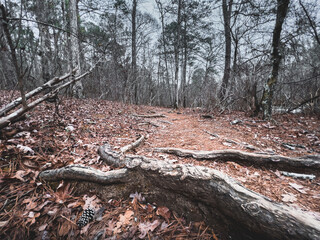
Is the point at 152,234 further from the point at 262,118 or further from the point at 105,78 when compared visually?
the point at 105,78

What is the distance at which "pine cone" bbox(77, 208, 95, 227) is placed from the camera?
4.09 feet

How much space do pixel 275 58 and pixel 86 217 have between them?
6.48 meters

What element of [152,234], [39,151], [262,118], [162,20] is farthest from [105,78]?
[152,234]

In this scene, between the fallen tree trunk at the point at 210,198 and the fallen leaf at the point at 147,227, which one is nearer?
the fallen tree trunk at the point at 210,198

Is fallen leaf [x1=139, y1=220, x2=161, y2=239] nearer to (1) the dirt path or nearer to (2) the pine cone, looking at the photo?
(2) the pine cone

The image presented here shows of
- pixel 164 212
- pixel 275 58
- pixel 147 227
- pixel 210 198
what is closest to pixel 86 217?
pixel 147 227

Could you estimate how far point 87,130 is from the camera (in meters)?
3.35

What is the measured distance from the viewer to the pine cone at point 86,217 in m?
1.25

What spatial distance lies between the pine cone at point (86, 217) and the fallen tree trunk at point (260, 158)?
1.58 meters

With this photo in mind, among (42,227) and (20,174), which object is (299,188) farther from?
(20,174)

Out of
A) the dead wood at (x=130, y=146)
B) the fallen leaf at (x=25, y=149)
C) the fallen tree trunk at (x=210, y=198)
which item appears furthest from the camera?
the dead wood at (x=130, y=146)

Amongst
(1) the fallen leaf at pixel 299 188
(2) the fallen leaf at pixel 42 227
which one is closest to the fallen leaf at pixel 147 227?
(2) the fallen leaf at pixel 42 227

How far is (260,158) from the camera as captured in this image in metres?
2.07

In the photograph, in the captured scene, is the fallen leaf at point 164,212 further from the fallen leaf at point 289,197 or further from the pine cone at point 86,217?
the fallen leaf at point 289,197
